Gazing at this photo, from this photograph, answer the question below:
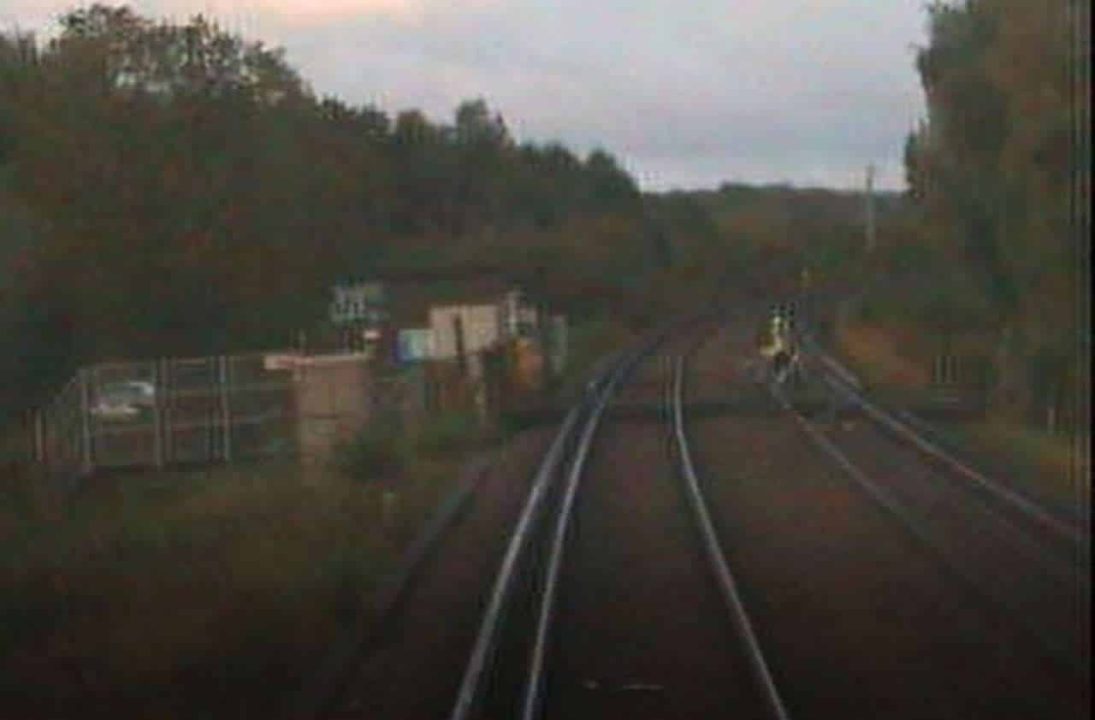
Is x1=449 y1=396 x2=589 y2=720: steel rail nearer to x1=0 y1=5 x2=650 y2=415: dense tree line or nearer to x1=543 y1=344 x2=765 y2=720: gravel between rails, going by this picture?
x1=543 y1=344 x2=765 y2=720: gravel between rails

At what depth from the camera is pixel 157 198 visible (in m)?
48.7

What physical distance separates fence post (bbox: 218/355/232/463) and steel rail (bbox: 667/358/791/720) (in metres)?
6.62

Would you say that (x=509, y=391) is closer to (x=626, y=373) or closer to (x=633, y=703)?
(x=626, y=373)

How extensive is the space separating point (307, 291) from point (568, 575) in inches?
1181

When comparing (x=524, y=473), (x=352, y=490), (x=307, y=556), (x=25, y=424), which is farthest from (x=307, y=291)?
(x=307, y=556)

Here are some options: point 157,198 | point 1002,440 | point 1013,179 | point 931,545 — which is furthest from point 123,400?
point 1013,179

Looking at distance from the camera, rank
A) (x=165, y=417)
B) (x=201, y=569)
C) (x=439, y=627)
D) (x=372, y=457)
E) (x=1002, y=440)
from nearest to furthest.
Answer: (x=439, y=627), (x=201, y=569), (x=372, y=457), (x=1002, y=440), (x=165, y=417)

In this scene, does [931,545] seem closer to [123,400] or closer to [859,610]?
[859,610]

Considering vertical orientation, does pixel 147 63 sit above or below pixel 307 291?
above

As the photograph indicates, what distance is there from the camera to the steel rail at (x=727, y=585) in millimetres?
16141

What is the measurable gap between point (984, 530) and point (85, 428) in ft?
53.8

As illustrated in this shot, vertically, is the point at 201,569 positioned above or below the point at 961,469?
below

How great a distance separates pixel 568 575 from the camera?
81.1 feet

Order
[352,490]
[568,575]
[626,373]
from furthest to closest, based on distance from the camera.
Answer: [626,373] < [352,490] < [568,575]
